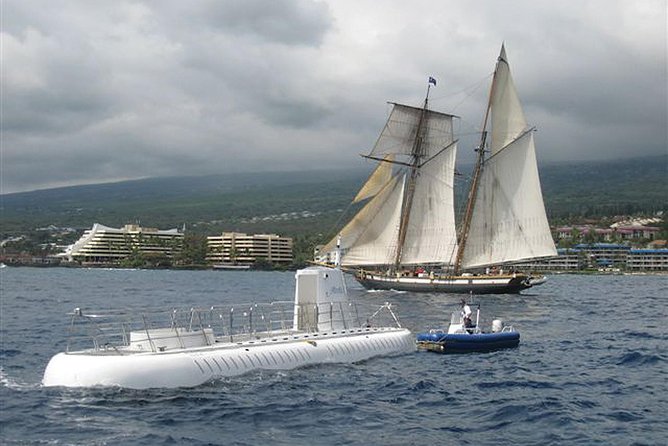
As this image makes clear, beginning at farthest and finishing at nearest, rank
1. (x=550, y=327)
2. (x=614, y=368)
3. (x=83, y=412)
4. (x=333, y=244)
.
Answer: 1. (x=333, y=244)
2. (x=550, y=327)
3. (x=614, y=368)
4. (x=83, y=412)

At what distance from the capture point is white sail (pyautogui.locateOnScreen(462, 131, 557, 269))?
9394 cm

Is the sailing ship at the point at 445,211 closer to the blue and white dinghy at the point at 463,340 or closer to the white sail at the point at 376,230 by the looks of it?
the white sail at the point at 376,230

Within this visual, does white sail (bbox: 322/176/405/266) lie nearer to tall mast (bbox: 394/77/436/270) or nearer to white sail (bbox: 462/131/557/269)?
tall mast (bbox: 394/77/436/270)

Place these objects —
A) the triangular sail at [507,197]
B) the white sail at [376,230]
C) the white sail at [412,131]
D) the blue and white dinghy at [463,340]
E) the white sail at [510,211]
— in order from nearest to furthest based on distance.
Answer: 1. the blue and white dinghy at [463,340]
2. the white sail at [510,211]
3. the triangular sail at [507,197]
4. the white sail at [376,230]
5. the white sail at [412,131]

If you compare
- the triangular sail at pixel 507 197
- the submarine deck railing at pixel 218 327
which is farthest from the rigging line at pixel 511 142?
the submarine deck railing at pixel 218 327

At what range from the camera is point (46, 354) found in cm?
3809

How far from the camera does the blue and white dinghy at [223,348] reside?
89.1 ft

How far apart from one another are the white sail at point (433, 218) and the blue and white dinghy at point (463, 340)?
204 ft

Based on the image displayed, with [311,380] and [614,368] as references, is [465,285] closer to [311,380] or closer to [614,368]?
[614,368]

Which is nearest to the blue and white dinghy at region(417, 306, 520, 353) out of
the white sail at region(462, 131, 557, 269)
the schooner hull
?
the white sail at region(462, 131, 557, 269)

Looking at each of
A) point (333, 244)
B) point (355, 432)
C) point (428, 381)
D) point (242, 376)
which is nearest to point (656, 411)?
point (428, 381)

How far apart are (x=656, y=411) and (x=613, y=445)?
4.95 metres

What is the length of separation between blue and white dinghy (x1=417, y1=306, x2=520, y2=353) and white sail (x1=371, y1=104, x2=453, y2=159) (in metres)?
69.1

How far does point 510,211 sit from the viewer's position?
9575 centimetres
